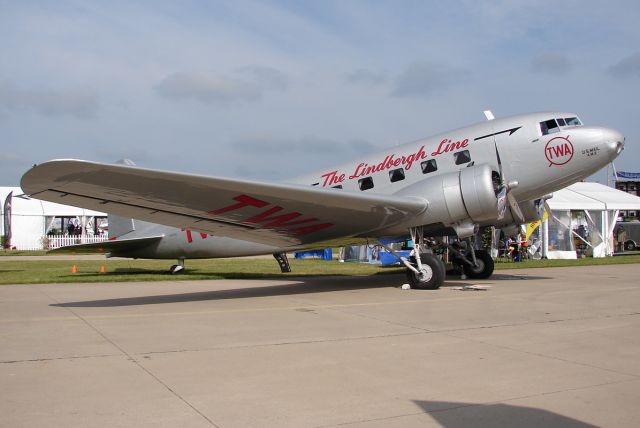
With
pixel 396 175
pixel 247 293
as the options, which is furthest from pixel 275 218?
pixel 396 175

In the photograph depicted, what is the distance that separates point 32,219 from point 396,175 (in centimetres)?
4626

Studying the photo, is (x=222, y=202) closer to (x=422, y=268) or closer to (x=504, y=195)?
(x=422, y=268)

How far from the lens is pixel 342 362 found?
5699mm

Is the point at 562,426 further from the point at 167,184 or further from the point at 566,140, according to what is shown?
the point at 566,140

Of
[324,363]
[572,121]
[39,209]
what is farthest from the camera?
[39,209]

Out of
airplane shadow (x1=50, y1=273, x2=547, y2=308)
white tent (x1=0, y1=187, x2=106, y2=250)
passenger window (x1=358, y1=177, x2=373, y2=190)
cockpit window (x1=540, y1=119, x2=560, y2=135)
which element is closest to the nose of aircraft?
cockpit window (x1=540, y1=119, x2=560, y2=135)

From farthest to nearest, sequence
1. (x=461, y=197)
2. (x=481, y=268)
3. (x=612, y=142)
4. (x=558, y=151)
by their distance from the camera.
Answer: (x=481, y=268), (x=558, y=151), (x=612, y=142), (x=461, y=197)

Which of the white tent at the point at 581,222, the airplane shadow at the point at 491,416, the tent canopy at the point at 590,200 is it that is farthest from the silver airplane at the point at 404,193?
the tent canopy at the point at 590,200

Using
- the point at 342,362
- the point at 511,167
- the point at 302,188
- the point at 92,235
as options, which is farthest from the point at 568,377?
the point at 92,235

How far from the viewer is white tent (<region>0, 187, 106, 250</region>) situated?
4962 centimetres

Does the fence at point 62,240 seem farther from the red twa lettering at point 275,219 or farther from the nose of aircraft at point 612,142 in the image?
the nose of aircraft at point 612,142

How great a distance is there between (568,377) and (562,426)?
1.39 m

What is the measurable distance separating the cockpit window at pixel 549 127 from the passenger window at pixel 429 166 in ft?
8.51

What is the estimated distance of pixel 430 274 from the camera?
41.6 feet
